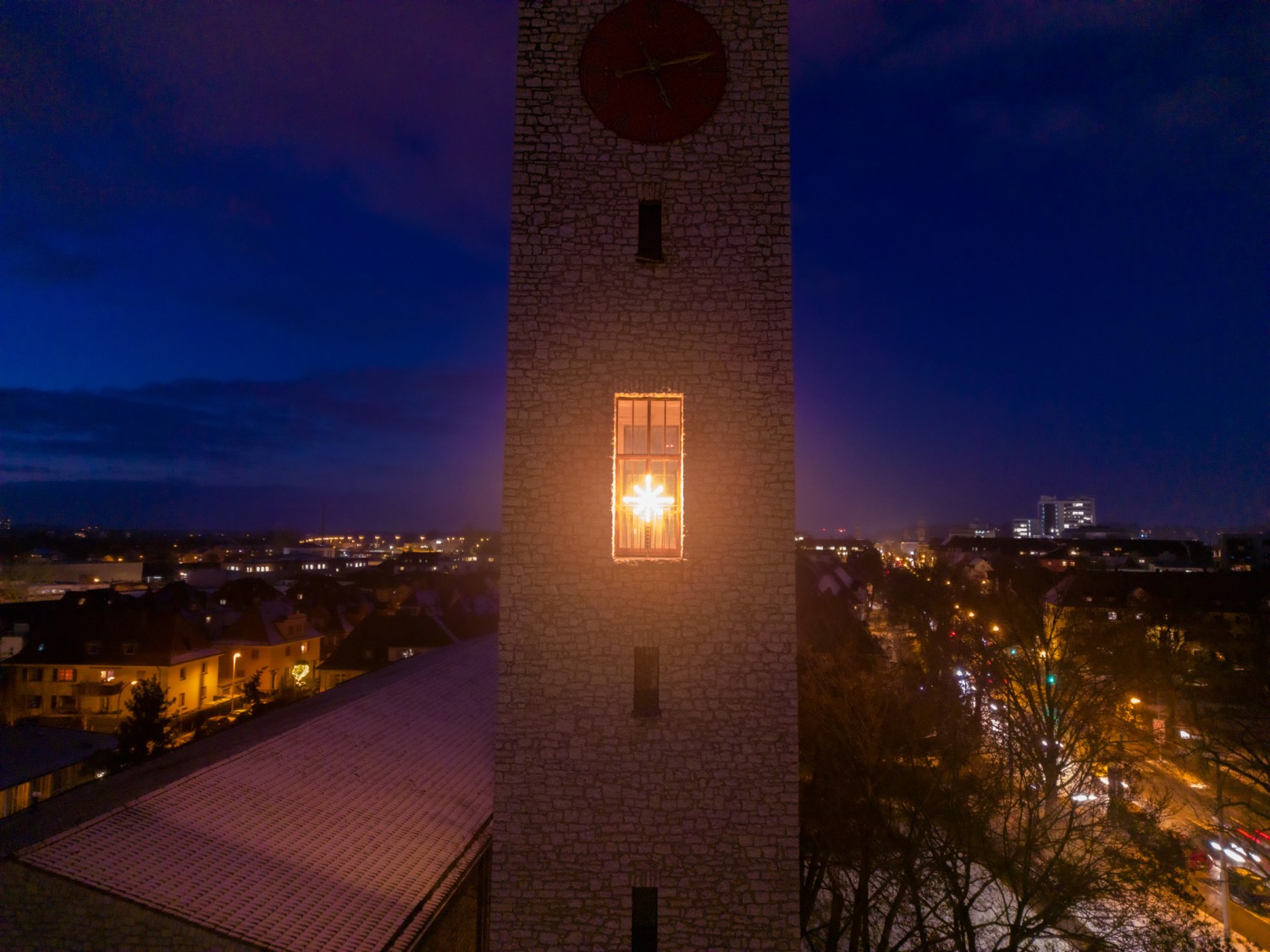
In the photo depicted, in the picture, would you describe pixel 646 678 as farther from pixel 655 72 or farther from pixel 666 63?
pixel 666 63

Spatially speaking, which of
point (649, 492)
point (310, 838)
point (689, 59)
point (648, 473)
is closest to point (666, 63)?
point (689, 59)

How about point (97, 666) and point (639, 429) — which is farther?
point (97, 666)

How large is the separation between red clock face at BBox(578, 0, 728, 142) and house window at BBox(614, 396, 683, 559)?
11.5 feet

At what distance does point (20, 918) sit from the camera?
23.1ft

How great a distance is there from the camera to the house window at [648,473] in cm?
818

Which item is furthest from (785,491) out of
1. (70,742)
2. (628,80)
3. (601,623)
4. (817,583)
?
(817,583)

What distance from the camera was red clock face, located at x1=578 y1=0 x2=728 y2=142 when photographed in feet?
27.1

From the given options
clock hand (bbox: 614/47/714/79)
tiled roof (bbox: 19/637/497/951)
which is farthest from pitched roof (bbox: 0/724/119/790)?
clock hand (bbox: 614/47/714/79)

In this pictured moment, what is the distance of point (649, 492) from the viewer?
26.9 feet

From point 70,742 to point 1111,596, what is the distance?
1995 inches

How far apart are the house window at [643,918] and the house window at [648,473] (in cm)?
406

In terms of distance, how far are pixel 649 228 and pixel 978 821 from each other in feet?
43.9

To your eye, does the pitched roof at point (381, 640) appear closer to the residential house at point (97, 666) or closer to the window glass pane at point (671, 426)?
the residential house at point (97, 666)

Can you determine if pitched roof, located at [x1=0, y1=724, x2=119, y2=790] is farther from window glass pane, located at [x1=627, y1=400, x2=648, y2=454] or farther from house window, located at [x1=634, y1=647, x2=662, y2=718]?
window glass pane, located at [x1=627, y1=400, x2=648, y2=454]
